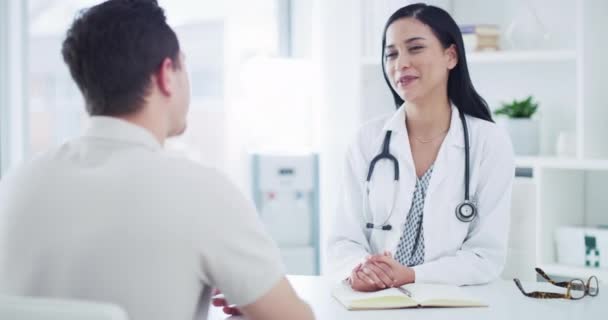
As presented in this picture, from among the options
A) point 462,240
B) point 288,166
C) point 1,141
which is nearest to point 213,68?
point 288,166

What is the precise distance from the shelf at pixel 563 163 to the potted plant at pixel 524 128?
0.27 feet

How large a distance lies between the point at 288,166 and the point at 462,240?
73.7 inches

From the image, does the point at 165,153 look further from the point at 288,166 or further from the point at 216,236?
the point at 288,166

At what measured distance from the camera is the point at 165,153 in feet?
3.42

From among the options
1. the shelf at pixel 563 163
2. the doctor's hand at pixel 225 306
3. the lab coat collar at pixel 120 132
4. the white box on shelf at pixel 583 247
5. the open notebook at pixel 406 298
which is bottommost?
the white box on shelf at pixel 583 247

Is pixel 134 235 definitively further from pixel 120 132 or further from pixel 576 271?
pixel 576 271

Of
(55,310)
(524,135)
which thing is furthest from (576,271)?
(55,310)

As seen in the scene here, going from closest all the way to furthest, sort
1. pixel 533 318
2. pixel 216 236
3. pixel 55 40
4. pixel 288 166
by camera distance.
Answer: pixel 216 236
pixel 533 318
pixel 55 40
pixel 288 166

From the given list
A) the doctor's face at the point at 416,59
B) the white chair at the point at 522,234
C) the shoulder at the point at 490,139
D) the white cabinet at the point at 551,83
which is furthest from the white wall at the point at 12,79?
the white chair at the point at 522,234

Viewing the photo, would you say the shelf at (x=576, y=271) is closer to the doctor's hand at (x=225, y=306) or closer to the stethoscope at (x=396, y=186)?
the stethoscope at (x=396, y=186)

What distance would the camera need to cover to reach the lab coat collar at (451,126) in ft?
6.70

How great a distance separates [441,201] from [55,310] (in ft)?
4.38

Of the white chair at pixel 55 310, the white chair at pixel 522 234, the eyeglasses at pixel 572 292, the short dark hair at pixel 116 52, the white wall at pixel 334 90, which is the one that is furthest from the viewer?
the white wall at pixel 334 90

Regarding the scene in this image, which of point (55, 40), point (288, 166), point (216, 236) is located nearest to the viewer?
point (216, 236)
